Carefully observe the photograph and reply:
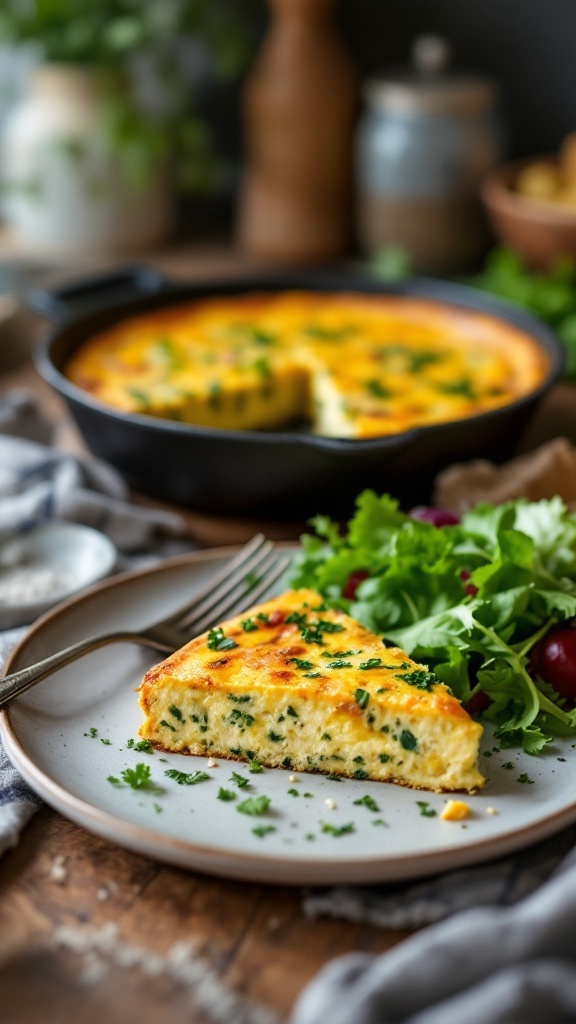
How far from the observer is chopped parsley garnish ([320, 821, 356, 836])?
6.25ft

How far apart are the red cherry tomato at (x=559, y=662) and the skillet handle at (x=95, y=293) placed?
2.13 metres

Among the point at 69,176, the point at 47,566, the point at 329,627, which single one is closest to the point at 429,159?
the point at 69,176

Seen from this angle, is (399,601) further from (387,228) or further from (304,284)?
(387,228)

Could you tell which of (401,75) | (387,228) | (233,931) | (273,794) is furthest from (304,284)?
(233,931)

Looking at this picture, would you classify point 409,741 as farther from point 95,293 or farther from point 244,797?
point 95,293

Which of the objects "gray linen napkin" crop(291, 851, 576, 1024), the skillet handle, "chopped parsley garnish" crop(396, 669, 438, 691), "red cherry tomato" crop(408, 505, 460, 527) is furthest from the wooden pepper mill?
"gray linen napkin" crop(291, 851, 576, 1024)

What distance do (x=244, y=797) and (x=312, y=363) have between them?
2083 mm

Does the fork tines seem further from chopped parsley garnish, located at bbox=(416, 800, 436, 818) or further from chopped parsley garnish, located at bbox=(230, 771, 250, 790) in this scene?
chopped parsley garnish, located at bbox=(416, 800, 436, 818)

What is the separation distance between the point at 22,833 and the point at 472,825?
29.8 inches

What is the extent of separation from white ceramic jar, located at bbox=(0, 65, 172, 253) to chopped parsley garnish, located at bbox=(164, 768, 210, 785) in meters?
3.55

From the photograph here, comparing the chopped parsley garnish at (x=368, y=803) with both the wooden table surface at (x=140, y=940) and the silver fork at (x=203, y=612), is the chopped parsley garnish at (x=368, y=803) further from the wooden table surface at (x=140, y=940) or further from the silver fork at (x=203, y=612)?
the silver fork at (x=203, y=612)

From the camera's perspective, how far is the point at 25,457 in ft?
11.5

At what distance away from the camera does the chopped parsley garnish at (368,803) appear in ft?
6.55

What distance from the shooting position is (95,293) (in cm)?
415
